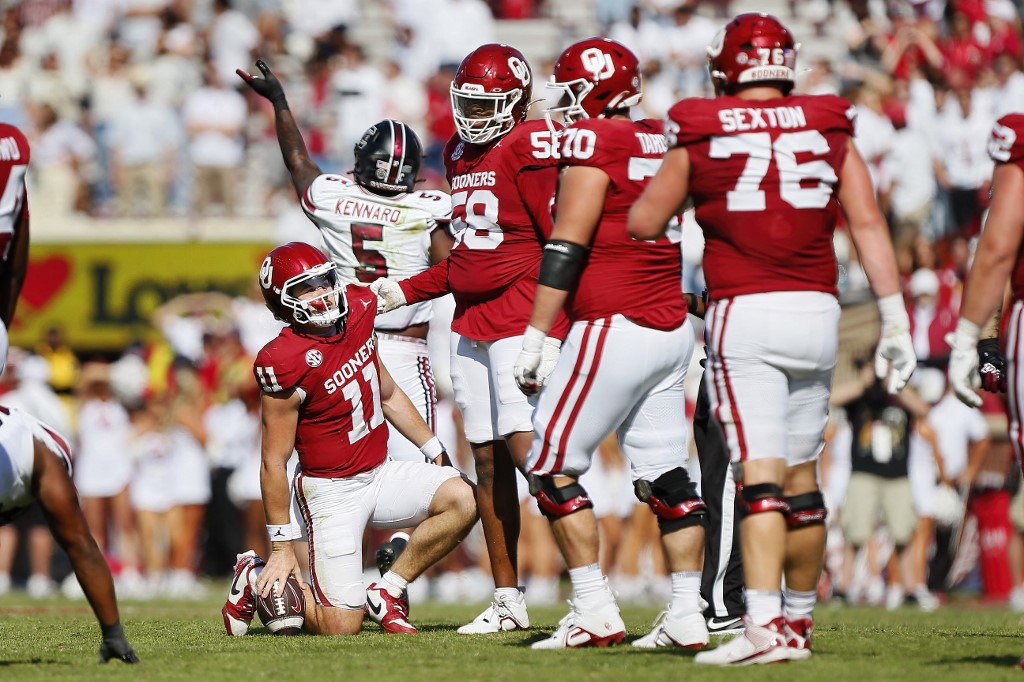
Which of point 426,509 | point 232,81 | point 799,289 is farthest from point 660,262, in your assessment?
point 232,81

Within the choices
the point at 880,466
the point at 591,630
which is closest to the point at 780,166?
the point at 591,630

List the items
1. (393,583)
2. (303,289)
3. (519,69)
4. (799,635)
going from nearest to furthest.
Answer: (799,635)
(303,289)
(519,69)
(393,583)

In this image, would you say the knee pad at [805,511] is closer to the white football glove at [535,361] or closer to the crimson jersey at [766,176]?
the crimson jersey at [766,176]

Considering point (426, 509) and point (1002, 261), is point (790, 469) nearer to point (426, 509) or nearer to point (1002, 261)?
point (1002, 261)

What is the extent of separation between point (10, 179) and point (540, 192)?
2370 millimetres

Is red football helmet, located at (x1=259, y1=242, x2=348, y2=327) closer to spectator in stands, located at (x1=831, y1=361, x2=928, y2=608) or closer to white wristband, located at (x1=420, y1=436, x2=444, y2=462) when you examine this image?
white wristband, located at (x1=420, y1=436, x2=444, y2=462)

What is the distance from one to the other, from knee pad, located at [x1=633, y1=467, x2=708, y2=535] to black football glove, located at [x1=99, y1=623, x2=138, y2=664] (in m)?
2.10

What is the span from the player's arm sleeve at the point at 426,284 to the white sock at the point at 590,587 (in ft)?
6.31

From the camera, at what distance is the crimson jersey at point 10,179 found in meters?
5.48

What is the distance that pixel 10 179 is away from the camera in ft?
18.1

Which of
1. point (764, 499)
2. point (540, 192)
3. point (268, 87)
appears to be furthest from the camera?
point (268, 87)

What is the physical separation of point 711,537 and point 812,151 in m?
2.40

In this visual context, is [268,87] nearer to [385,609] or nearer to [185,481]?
[385,609]

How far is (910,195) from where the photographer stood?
51.8ft
